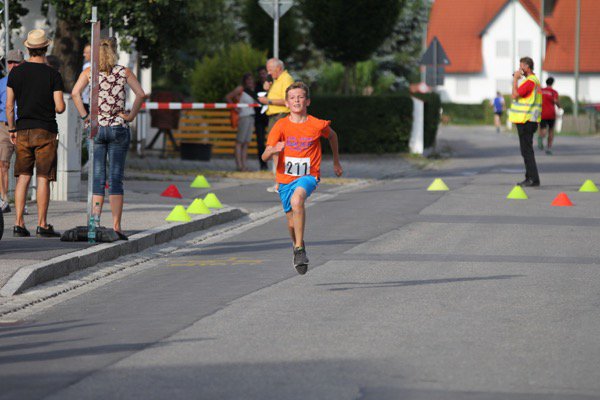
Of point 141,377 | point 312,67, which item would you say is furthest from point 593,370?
point 312,67

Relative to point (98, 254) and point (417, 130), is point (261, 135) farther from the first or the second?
point (98, 254)

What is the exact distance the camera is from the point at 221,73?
32.0 meters

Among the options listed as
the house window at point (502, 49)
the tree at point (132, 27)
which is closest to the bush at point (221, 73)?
the tree at point (132, 27)

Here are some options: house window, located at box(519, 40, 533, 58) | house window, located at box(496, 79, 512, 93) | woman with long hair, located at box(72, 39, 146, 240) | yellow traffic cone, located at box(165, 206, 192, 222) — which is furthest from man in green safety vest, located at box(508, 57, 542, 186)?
house window, located at box(496, 79, 512, 93)

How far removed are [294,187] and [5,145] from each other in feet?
18.2

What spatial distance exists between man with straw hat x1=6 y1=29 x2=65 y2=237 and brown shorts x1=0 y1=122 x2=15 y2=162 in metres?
1.91

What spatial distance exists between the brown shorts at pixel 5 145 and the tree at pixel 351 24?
2112 centimetres

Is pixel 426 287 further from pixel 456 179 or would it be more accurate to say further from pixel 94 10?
pixel 456 179

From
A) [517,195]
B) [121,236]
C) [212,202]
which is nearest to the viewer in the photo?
[121,236]

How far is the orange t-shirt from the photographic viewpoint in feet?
34.5

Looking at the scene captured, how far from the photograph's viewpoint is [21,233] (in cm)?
1289

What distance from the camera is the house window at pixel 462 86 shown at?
95875 millimetres

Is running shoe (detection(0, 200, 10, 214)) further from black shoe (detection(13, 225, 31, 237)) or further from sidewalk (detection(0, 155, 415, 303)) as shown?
black shoe (detection(13, 225, 31, 237))

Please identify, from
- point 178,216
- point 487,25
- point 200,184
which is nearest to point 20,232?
point 178,216
